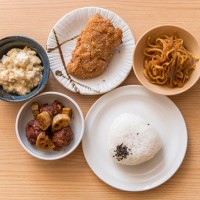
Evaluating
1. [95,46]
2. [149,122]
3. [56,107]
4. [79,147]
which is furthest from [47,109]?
[149,122]

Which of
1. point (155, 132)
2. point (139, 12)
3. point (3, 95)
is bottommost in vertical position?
point (155, 132)

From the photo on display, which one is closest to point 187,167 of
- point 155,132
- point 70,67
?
point 155,132

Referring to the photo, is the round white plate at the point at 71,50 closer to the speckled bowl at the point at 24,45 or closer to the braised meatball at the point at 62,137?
the speckled bowl at the point at 24,45

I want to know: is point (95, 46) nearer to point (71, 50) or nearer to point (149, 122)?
point (71, 50)

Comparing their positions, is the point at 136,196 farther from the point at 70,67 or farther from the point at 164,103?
the point at 70,67

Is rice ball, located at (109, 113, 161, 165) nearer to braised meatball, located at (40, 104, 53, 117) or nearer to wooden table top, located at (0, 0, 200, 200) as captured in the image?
wooden table top, located at (0, 0, 200, 200)

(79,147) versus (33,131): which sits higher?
(33,131)

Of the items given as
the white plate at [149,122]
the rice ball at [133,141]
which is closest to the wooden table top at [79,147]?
the white plate at [149,122]
